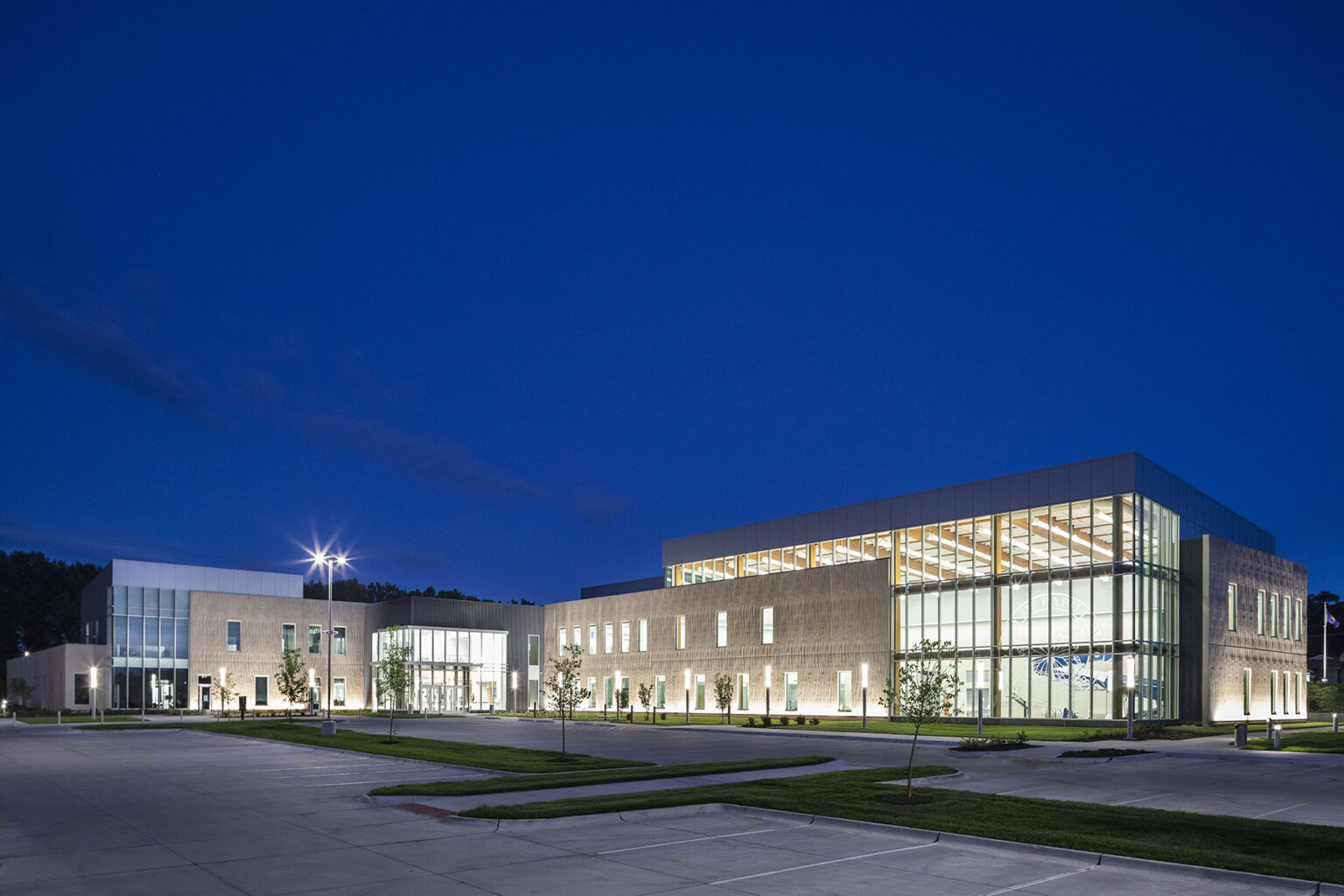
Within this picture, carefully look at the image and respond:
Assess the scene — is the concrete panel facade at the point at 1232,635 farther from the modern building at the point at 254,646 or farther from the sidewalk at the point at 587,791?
the modern building at the point at 254,646

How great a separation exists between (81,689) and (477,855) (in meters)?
73.6

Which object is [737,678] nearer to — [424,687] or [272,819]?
[424,687]

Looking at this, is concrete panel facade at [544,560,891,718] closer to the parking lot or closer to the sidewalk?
the sidewalk

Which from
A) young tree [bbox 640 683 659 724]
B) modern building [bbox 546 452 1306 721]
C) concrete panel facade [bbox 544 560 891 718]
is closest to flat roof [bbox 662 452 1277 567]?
modern building [bbox 546 452 1306 721]

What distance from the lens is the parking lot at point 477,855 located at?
11.2 meters

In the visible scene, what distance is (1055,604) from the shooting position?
4938 cm

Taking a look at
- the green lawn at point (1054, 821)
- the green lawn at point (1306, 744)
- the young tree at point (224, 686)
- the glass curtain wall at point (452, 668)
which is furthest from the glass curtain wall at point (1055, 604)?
A: the young tree at point (224, 686)

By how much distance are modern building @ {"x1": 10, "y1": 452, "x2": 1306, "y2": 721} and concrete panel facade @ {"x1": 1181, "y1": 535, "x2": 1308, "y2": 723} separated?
0.14 m

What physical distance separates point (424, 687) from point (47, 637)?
70.9 metres

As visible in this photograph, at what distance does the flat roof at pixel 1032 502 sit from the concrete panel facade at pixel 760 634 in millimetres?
3290

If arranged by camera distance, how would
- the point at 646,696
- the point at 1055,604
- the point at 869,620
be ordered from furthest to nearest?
1. the point at 646,696
2. the point at 869,620
3. the point at 1055,604

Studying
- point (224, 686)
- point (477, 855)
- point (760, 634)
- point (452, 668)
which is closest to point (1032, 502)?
point (760, 634)

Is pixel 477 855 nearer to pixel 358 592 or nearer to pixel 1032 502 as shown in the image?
pixel 1032 502

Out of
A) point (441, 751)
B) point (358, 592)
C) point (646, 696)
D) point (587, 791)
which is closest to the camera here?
point (587, 791)
